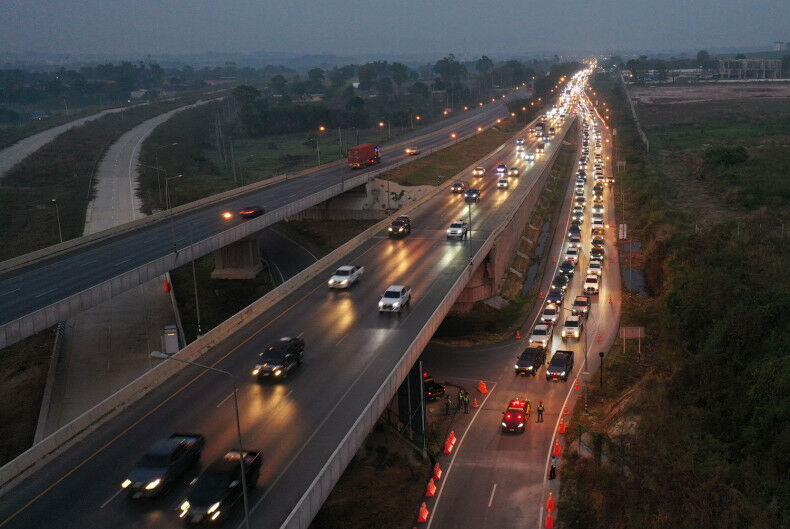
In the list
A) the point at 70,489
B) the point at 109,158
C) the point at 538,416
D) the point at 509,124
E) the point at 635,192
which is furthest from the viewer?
the point at 509,124

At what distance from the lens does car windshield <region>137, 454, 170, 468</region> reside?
22656 mm

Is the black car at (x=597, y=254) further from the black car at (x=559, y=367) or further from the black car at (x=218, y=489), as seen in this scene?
the black car at (x=218, y=489)

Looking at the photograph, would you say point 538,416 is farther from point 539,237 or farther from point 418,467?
point 539,237

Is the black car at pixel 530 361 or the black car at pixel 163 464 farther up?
the black car at pixel 163 464

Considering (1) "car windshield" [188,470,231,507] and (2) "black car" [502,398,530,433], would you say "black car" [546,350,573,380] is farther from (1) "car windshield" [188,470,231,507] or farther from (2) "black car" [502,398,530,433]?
(1) "car windshield" [188,470,231,507]

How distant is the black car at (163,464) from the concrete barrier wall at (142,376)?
12.2 feet

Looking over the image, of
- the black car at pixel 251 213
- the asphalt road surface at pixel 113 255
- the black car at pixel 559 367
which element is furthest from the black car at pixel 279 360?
the black car at pixel 251 213

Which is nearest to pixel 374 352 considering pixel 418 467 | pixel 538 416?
pixel 418 467

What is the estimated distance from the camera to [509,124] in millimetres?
171875

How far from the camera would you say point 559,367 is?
4162 cm

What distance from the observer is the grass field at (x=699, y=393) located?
2466 cm

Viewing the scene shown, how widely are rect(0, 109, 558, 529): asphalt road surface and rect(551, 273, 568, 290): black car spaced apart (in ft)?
41.7

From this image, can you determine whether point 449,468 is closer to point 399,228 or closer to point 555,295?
point 555,295

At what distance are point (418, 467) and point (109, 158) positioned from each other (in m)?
109
